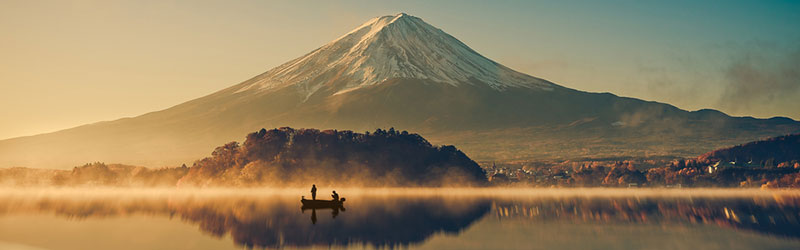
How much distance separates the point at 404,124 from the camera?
574 ft

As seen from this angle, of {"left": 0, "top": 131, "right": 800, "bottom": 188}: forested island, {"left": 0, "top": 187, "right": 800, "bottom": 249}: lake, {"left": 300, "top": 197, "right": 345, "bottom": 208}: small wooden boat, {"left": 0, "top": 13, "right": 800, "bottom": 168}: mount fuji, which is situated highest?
{"left": 0, "top": 13, "right": 800, "bottom": 168}: mount fuji

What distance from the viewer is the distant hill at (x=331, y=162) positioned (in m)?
88.9

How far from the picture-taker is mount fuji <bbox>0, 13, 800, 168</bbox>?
16100 centimetres

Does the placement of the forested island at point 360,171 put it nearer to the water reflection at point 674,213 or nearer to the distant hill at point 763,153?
the distant hill at point 763,153

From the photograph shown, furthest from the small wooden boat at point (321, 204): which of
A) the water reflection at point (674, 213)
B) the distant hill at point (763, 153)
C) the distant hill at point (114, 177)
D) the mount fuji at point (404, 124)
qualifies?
the mount fuji at point (404, 124)

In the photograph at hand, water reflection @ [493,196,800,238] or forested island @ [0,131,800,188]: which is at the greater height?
forested island @ [0,131,800,188]

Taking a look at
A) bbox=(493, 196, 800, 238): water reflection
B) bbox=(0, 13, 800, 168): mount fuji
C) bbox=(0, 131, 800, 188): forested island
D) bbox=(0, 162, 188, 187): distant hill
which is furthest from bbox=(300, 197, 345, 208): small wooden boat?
bbox=(0, 13, 800, 168): mount fuji

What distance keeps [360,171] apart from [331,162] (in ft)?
11.1

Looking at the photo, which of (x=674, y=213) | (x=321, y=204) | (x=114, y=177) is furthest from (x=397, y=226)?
(x=114, y=177)

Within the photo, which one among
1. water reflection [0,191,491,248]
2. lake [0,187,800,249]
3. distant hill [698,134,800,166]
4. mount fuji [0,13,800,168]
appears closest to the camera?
lake [0,187,800,249]

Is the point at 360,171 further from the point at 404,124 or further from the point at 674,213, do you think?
the point at 404,124

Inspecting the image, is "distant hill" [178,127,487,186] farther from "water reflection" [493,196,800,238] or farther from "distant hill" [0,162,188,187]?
"water reflection" [493,196,800,238]

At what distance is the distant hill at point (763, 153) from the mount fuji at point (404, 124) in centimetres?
2767

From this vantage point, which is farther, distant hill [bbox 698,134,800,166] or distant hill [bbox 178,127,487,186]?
distant hill [bbox 698,134,800,166]
